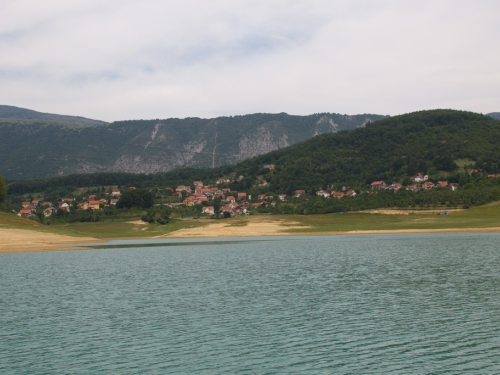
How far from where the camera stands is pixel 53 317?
83.9 feet

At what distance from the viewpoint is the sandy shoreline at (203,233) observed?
72812 mm

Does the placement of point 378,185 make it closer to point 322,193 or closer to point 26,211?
point 322,193

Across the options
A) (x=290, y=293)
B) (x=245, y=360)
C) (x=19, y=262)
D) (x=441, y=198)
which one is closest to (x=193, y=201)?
(x=441, y=198)

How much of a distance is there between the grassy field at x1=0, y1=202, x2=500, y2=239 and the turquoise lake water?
51.7m

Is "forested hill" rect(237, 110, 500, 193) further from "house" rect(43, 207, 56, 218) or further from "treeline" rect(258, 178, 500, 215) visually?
"house" rect(43, 207, 56, 218)

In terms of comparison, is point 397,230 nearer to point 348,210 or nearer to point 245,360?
point 348,210

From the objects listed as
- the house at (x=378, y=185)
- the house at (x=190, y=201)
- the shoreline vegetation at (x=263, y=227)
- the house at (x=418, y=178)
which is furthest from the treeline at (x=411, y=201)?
the house at (x=190, y=201)

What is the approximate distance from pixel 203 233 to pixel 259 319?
79504 millimetres

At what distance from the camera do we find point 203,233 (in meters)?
103

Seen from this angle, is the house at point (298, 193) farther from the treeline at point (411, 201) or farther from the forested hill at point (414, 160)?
the treeline at point (411, 201)

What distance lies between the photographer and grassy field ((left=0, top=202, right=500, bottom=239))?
92062mm

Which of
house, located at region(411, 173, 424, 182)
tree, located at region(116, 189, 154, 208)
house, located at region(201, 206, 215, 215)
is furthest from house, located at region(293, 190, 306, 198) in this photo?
tree, located at region(116, 189, 154, 208)

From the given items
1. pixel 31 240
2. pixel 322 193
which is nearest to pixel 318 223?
pixel 31 240

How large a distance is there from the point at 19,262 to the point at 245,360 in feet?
146
